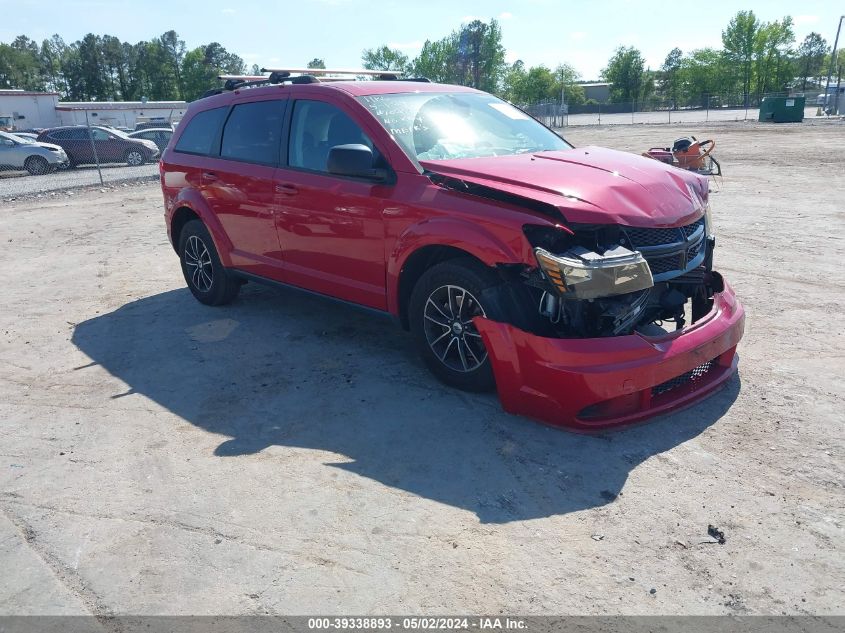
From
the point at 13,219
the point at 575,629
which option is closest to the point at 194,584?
the point at 575,629

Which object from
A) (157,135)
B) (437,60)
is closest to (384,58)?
(437,60)

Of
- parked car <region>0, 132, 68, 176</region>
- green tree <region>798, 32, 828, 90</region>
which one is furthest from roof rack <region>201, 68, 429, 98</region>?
green tree <region>798, 32, 828, 90</region>

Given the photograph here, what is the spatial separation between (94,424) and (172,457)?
82 cm

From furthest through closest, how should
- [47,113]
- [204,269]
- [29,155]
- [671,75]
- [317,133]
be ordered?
[671,75] → [47,113] → [29,155] → [204,269] → [317,133]

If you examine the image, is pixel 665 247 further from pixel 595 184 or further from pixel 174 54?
pixel 174 54

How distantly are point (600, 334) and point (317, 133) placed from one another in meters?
2.66

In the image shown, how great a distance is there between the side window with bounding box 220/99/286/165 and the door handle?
10.1 inches

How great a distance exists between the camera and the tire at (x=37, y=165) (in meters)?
22.4

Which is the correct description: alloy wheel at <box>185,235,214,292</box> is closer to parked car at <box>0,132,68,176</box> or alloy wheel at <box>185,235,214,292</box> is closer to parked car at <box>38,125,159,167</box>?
parked car at <box>0,132,68,176</box>

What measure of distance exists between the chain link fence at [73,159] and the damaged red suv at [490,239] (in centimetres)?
1510

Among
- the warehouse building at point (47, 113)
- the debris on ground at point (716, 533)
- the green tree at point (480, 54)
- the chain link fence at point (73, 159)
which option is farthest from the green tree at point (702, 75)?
the debris on ground at point (716, 533)

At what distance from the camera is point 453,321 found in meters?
4.27

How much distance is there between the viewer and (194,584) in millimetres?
2793

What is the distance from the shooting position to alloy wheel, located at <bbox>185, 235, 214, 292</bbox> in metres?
6.51
